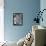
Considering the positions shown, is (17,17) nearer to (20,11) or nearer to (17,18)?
(17,18)

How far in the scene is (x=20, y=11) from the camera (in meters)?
5.34

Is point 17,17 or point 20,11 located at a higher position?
point 20,11

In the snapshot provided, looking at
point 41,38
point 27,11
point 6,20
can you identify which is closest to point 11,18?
point 6,20

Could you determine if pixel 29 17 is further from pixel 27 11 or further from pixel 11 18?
Result: pixel 11 18

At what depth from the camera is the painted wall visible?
5.31m

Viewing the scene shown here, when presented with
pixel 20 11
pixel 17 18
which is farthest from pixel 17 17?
pixel 20 11

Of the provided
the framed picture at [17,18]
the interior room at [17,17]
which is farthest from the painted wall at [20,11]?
the framed picture at [17,18]

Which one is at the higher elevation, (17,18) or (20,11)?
(20,11)

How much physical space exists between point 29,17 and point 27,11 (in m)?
0.26

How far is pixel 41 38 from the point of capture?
255 centimetres

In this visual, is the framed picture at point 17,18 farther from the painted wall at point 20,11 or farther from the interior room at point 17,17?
the painted wall at point 20,11

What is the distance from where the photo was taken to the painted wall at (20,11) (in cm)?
531

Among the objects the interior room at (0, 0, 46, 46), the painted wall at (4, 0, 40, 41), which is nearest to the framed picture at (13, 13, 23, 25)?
the interior room at (0, 0, 46, 46)

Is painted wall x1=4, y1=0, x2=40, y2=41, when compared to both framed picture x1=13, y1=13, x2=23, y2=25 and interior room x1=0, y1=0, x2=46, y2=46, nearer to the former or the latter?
interior room x1=0, y1=0, x2=46, y2=46
